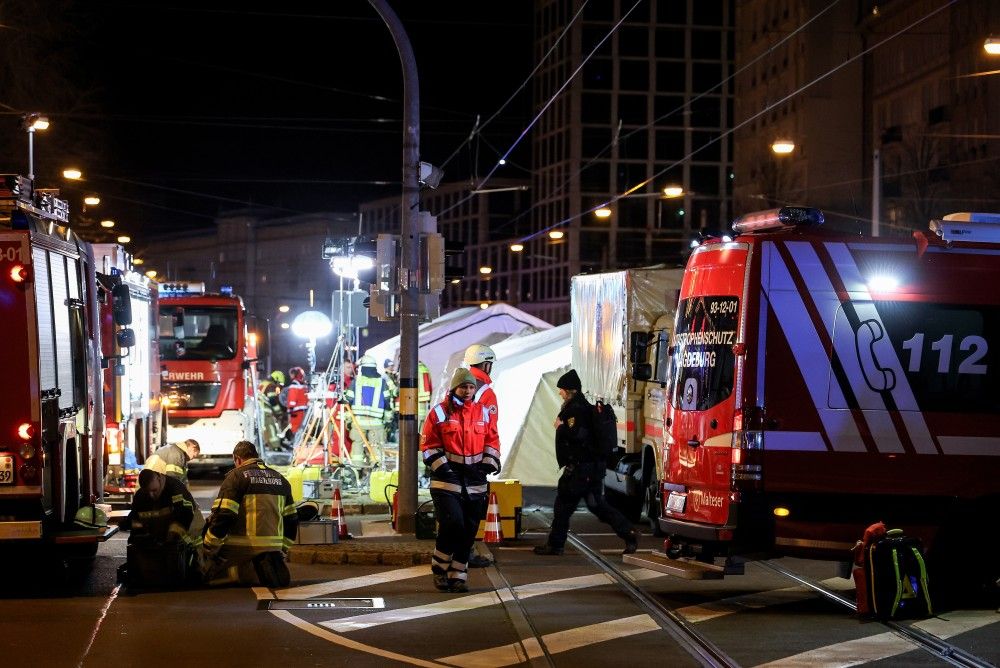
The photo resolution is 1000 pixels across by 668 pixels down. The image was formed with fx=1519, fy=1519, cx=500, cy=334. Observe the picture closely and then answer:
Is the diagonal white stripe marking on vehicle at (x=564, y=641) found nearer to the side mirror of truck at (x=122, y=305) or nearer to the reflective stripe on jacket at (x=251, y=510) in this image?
the reflective stripe on jacket at (x=251, y=510)

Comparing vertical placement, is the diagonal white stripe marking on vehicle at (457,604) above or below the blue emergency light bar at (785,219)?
below

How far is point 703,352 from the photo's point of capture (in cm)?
1173

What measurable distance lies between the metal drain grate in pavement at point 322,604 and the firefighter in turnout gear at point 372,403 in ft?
36.3

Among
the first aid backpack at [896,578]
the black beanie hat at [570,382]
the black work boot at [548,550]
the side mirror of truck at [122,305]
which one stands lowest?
the black work boot at [548,550]

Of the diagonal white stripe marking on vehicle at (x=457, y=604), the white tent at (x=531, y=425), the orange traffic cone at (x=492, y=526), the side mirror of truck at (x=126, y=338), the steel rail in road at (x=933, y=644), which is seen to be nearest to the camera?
the steel rail in road at (x=933, y=644)

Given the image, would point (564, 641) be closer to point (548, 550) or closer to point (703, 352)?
point (703, 352)

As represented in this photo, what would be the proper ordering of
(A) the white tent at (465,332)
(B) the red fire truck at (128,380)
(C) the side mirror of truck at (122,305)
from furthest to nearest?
(A) the white tent at (465,332), (B) the red fire truck at (128,380), (C) the side mirror of truck at (122,305)

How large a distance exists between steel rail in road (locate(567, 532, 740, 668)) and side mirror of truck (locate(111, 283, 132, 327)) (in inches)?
257

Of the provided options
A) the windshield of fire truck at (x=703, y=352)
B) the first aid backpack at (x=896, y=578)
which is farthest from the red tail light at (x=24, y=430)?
the first aid backpack at (x=896, y=578)

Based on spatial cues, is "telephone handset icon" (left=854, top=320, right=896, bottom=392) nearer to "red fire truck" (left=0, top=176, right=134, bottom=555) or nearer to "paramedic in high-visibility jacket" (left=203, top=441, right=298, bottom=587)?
"paramedic in high-visibility jacket" (left=203, top=441, right=298, bottom=587)

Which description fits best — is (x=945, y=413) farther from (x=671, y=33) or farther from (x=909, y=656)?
(x=671, y=33)

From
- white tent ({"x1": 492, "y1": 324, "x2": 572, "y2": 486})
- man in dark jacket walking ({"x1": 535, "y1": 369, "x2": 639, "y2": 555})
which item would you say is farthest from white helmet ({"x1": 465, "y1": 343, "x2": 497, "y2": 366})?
white tent ({"x1": 492, "y1": 324, "x2": 572, "y2": 486})

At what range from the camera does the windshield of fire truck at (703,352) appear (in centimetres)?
1146

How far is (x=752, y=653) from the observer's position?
9758mm
